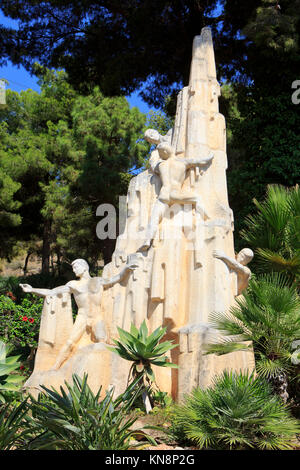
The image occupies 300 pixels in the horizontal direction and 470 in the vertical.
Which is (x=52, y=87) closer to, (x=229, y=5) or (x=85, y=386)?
(x=229, y=5)

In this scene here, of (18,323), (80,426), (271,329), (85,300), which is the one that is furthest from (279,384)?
(18,323)

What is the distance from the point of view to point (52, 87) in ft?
72.9

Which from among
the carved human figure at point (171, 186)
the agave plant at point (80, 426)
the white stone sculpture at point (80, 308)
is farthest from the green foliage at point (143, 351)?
the carved human figure at point (171, 186)

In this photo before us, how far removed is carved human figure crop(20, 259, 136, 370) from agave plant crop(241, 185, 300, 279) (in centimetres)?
225

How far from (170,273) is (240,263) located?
1183 millimetres

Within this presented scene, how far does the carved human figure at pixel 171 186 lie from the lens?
8.25 m

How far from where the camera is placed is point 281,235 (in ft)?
24.9

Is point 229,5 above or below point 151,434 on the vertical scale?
above

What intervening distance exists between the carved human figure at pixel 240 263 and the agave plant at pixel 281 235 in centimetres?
24

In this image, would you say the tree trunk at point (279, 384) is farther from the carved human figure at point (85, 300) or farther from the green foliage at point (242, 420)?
the carved human figure at point (85, 300)

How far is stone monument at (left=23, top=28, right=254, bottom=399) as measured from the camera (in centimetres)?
748

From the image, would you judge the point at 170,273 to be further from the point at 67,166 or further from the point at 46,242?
the point at 46,242

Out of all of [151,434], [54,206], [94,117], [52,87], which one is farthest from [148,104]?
[151,434]

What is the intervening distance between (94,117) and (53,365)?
11592mm
